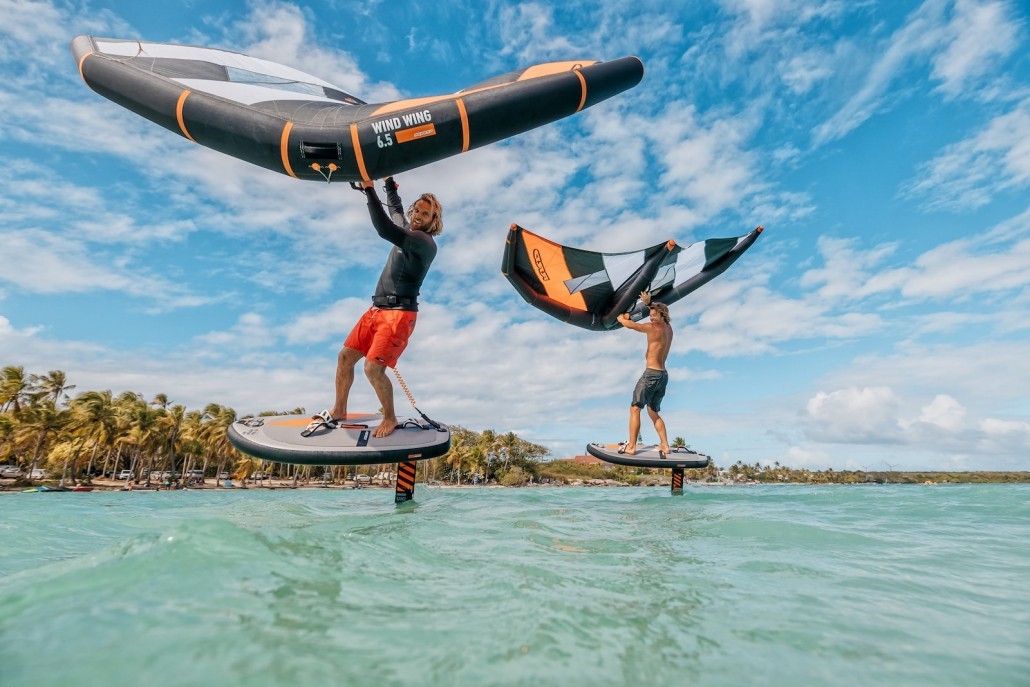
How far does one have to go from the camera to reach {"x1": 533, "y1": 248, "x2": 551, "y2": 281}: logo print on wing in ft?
40.5

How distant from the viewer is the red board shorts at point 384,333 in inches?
243

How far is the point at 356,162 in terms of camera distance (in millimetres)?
5082

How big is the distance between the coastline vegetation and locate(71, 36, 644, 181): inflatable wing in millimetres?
17135

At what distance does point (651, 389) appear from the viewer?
9.84m

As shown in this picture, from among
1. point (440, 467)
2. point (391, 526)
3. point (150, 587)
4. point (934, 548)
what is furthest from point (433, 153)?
point (440, 467)

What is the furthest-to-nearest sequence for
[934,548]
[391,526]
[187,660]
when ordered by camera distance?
[391,526]
[934,548]
[187,660]

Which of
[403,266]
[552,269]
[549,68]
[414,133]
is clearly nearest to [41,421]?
[552,269]

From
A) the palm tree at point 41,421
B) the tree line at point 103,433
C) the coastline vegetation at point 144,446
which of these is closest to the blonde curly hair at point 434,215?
the coastline vegetation at point 144,446

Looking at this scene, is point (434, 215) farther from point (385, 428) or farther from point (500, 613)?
point (500, 613)

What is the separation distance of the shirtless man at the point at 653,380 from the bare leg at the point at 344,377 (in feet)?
17.0

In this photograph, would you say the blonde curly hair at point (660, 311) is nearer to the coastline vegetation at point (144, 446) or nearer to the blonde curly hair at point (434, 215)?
the blonde curly hair at point (434, 215)

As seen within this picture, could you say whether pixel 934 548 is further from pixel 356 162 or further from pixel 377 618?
pixel 356 162

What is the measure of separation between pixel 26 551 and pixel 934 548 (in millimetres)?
7341

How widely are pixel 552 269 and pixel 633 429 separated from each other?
4.52 m
